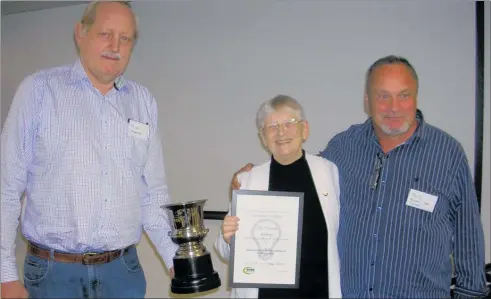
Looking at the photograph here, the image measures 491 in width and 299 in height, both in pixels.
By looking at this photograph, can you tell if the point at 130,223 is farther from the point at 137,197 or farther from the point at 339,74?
the point at 339,74

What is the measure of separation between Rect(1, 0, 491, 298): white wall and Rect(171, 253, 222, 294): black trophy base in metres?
1.34

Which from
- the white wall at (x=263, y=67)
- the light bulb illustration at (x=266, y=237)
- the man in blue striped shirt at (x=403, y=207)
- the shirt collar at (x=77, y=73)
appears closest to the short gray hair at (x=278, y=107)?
the man in blue striped shirt at (x=403, y=207)

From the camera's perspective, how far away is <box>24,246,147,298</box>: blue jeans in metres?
1.64

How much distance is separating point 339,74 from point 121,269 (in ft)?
5.95

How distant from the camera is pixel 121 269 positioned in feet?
5.73

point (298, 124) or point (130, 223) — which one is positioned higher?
point (298, 124)

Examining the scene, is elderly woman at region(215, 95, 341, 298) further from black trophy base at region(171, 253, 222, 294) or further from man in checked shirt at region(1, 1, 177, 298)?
man in checked shirt at region(1, 1, 177, 298)

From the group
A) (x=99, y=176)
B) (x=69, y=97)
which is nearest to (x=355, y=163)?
(x=99, y=176)

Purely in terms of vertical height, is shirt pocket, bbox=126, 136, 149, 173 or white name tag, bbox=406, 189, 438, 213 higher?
shirt pocket, bbox=126, 136, 149, 173

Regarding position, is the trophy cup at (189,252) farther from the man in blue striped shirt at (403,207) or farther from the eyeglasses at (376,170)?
the eyeglasses at (376,170)

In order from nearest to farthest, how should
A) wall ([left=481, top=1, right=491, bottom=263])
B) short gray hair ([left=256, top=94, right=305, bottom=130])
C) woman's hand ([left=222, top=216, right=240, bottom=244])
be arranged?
woman's hand ([left=222, top=216, right=240, bottom=244]) < short gray hair ([left=256, top=94, right=305, bottom=130]) < wall ([left=481, top=1, right=491, bottom=263])

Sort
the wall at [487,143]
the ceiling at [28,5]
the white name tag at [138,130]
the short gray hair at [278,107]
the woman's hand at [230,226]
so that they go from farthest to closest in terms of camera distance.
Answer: the ceiling at [28,5]
the wall at [487,143]
the white name tag at [138,130]
the short gray hair at [278,107]
the woman's hand at [230,226]

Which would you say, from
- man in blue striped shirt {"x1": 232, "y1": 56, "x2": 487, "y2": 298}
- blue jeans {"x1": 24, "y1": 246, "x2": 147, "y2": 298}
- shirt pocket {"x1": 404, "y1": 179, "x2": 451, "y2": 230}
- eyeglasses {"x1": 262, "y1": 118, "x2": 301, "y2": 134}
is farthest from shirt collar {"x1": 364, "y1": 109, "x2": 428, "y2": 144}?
blue jeans {"x1": 24, "y1": 246, "x2": 147, "y2": 298}

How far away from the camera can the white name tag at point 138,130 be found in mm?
1771
